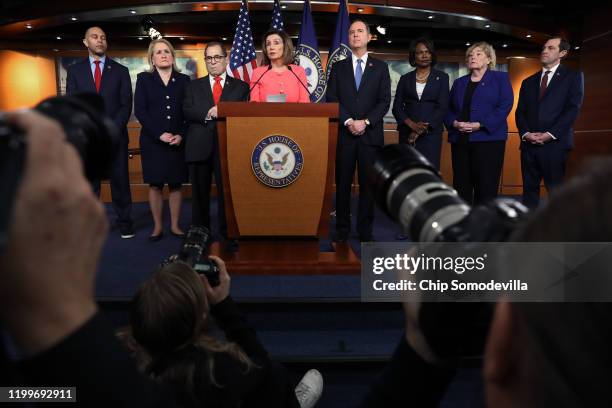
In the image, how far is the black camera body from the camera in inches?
41.9

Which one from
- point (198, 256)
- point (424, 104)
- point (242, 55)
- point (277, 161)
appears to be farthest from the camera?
point (242, 55)

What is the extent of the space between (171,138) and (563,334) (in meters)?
3.28

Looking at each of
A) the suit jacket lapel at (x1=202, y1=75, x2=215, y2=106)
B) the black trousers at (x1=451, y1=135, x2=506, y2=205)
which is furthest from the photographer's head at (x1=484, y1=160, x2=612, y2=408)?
the black trousers at (x1=451, y1=135, x2=506, y2=205)

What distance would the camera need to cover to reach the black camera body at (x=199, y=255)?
1063mm

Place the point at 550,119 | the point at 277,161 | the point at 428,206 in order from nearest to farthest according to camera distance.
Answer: the point at 428,206
the point at 277,161
the point at 550,119

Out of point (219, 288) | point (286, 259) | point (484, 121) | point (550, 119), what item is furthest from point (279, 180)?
point (550, 119)

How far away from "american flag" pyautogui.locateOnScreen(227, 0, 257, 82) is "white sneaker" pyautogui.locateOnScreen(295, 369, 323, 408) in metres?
2.43

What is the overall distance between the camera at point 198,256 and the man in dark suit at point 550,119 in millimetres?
2944

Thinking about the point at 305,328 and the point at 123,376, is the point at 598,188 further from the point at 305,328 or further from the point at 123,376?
the point at 305,328

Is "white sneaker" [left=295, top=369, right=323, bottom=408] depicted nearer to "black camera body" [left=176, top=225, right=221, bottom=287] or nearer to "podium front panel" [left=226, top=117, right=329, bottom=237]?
"black camera body" [left=176, top=225, right=221, bottom=287]

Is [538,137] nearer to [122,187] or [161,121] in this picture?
[161,121]

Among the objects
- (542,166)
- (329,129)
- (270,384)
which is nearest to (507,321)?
(270,384)

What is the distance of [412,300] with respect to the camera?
59cm

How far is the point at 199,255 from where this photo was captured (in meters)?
1.08
